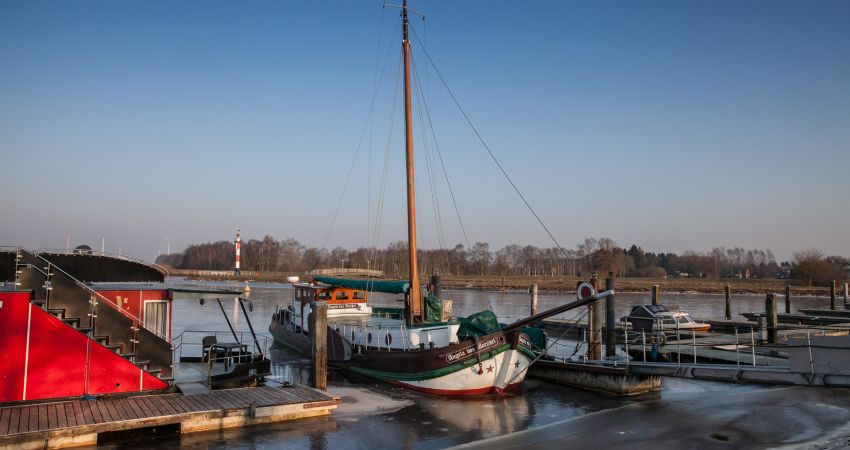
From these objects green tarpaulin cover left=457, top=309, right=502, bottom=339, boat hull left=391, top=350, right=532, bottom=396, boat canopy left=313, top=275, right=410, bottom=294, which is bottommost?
boat hull left=391, top=350, right=532, bottom=396

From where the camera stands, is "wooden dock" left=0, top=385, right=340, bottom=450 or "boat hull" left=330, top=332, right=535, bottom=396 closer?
"wooden dock" left=0, top=385, right=340, bottom=450

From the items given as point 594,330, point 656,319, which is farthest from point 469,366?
point 656,319

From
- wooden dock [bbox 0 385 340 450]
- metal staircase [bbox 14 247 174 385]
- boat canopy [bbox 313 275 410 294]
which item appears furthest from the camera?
boat canopy [bbox 313 275 410 294]

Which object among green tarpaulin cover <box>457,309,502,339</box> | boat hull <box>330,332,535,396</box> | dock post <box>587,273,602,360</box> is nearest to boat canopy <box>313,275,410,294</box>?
boat hull <box>330,332,535,396</box>

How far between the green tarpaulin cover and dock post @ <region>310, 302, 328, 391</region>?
458 cm

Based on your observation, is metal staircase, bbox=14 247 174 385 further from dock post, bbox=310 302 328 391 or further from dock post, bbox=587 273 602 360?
dock post, bbox=587 273 602 360

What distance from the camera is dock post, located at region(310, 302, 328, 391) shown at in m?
17.8

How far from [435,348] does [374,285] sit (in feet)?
26.8

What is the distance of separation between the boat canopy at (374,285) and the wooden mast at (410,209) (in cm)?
74

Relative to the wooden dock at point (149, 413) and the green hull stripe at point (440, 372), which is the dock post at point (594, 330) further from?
the wooden dock at point (149, 413)

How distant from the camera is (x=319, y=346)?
18.0 metres

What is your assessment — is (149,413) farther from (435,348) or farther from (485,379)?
(485,379)

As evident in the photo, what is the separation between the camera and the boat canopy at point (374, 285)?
24984 mm

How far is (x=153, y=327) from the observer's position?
58.2ft
